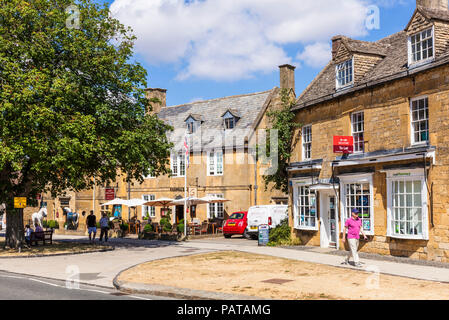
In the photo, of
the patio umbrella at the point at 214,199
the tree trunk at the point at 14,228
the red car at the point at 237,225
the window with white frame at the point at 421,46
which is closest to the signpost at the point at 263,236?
the red car at the point at 237,225

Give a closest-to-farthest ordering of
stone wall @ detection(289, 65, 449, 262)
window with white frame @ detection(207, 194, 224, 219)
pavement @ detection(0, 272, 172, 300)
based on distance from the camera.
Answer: pavement @ detection(0, 272, 172, 300)
stone wall @ detection(289, 65, 449, 262)
window with white frame @ detection(207, 194, 224, 219)

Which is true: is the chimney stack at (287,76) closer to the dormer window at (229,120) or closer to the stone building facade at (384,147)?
the dormer window at (229,120)

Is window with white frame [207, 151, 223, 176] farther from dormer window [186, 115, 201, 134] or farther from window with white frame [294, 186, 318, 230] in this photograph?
window with white frame [294, 186, 318, 230]

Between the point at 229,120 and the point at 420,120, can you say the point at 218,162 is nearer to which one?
the point at 229,120

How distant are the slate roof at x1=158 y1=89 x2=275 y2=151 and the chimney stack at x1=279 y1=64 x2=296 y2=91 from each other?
314cm

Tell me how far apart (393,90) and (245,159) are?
20.5m

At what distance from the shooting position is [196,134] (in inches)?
1730

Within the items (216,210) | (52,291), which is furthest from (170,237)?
(52,291)

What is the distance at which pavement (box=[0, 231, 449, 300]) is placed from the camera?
1451cm

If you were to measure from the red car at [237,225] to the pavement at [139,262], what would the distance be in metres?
6.44

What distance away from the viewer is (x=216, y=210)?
132ft

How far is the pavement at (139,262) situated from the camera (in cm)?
1451

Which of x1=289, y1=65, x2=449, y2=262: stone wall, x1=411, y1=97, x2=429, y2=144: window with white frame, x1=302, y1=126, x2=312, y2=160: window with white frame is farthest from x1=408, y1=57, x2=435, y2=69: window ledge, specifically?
x1=302, y1=126, x2=312, y2=160: window with white frame
